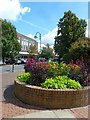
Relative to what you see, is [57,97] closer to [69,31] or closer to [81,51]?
[81,51]

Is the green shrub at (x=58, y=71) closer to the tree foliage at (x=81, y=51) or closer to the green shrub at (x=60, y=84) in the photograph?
the green shrub at (x=60, y=84)

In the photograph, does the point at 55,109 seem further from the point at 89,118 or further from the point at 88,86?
the point at 88,86

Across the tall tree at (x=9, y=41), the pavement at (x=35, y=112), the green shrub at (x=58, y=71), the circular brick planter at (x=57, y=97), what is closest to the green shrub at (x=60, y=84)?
the circular brick planter at (x=57, y=97)

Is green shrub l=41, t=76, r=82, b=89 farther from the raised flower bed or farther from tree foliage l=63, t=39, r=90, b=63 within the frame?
tree foliage l=63, t=39, r=90, b=63

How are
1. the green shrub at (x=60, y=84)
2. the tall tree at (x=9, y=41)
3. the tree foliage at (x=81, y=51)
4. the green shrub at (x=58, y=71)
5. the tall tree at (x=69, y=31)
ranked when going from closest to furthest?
the green shrub at (x=60, y=84), the green shrub at (x=58, y=71), the tree foliage at (x=81, y=51), the tall tree at (x=69, y=31), the tall tree at (x=9, y=41)

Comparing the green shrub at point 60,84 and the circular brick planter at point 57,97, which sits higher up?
the green shrub at point 60,84

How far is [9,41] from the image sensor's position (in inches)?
1468

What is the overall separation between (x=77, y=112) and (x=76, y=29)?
28.7 metres

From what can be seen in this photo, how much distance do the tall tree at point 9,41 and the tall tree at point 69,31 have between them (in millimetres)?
8557

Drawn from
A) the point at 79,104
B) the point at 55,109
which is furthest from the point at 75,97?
the point at 55,109

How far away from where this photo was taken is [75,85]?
6.76m

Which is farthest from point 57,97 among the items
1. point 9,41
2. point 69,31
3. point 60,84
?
point 9,41

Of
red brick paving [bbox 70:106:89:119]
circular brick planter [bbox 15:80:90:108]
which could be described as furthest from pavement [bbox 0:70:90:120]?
circular brick planter [bbox 15:80:90:108]

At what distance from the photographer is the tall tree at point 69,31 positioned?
32.9 meters
